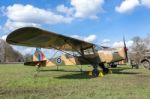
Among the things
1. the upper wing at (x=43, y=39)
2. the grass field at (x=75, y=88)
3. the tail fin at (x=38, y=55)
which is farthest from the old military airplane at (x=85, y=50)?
the tail fin at (x=38, y=55)

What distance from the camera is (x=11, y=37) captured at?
14.5 meters

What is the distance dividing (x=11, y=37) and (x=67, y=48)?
7.17 m

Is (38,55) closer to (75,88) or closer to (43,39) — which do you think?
(43,39)

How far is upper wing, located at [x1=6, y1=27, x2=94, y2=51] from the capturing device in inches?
544

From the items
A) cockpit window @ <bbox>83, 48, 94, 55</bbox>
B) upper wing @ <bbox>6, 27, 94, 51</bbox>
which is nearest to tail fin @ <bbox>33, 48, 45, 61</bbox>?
upper wing @ <bbox>6, 27, 94, 51</bbox>

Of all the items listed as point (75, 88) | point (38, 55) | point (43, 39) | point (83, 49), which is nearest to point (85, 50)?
point (83, 49)

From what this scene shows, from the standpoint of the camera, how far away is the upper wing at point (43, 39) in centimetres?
1382

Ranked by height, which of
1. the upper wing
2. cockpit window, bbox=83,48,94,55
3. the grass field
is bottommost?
the grass field

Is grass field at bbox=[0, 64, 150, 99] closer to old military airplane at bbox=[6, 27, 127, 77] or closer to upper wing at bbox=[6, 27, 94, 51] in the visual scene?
upper wing at bbox=[6, 27, 94, 51]

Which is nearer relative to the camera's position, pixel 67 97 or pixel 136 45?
pixel 67 97

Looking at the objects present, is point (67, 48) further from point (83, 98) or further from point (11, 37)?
point (83, 98)

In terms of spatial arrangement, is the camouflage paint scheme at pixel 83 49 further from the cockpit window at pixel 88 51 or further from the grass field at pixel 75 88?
the grass field at pixel 75 88

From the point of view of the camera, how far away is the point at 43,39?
1658cm

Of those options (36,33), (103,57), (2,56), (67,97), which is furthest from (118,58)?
(2,56)
